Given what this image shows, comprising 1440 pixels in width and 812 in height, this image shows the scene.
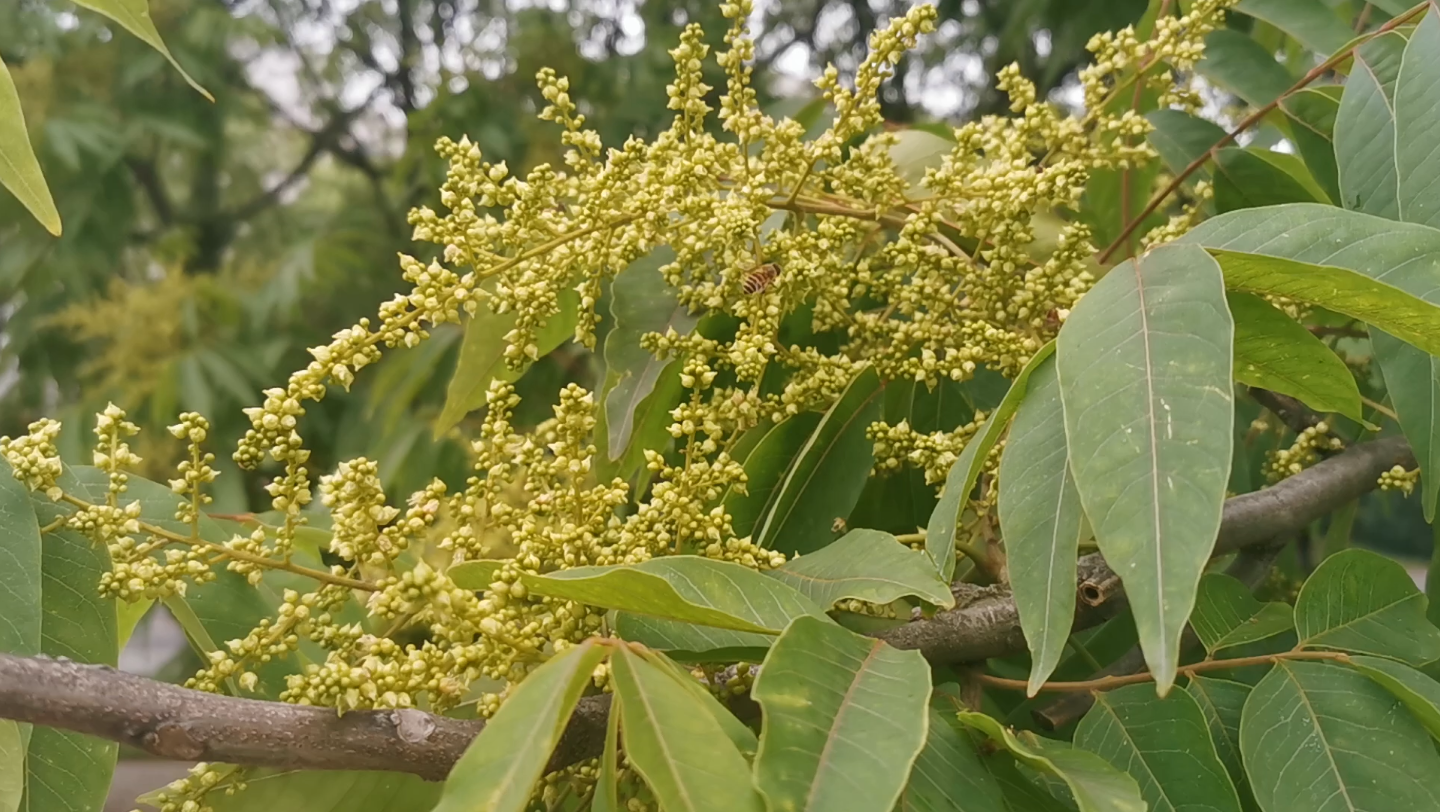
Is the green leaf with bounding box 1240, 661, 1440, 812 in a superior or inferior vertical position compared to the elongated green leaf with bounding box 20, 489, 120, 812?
inferior

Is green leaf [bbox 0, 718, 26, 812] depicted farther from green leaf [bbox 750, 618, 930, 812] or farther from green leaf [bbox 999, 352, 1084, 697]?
green leaf [bbox 999, 352, 1084, 697]

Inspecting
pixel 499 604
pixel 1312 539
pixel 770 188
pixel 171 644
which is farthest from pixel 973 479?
pixel 171 644

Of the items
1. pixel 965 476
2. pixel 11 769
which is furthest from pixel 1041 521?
pixel 11 769

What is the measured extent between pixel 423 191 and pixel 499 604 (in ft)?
9.21

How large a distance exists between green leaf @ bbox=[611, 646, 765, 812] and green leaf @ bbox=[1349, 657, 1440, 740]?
0.36m

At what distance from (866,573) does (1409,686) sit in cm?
30

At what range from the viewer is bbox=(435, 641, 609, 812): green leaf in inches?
15.3

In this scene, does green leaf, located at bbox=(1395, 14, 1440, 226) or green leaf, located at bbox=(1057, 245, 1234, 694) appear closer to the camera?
green leaf, located at bbox=(1057, 245, 1234, 694)

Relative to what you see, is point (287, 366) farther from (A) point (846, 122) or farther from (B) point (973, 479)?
(B) point (973, 479)

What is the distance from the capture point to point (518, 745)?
1.34 feet

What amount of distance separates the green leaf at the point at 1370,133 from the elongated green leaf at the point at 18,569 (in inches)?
31.7

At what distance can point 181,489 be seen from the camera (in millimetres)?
645

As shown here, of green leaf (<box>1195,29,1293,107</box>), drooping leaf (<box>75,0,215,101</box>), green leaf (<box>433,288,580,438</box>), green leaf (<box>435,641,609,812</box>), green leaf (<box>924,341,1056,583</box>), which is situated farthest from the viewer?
green leaf (<box>1195,29,1293,107</box>)

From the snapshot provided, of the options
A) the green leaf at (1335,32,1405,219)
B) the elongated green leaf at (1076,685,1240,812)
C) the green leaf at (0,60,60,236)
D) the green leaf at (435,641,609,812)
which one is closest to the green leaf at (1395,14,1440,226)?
the green leaf at (1335,32,1405,219)
